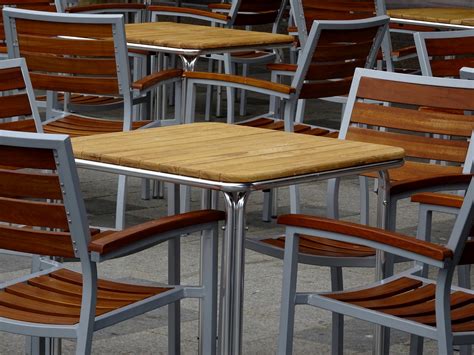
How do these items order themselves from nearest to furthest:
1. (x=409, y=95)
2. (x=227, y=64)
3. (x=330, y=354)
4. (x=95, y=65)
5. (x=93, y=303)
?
(x=93, y=303) < (x=409, y=95) < (x=330, y=354) < (x=95, y=65) < (x=227, y=64)

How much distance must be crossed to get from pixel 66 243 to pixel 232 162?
53 cm

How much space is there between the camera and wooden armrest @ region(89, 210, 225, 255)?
317 centimetres

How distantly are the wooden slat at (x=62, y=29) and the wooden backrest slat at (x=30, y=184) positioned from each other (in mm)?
2564

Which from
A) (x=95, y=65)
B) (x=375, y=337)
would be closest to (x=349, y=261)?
(x=375, y=337)

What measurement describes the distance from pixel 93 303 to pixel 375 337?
4.06 ft

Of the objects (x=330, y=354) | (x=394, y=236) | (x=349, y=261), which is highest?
(x=394, y=236)

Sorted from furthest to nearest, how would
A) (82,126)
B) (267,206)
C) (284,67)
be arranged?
(284,67)
(267,206)
(82,126)

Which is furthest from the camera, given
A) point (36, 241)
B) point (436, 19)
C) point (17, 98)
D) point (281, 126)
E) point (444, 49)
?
point (436, 19)

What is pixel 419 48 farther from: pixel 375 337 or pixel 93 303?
pixel 93 303

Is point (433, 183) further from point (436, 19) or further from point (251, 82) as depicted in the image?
point (436, 19)

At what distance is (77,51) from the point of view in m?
5.77

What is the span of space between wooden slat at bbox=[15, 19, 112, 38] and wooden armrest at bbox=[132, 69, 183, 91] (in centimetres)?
29

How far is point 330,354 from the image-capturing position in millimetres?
4723

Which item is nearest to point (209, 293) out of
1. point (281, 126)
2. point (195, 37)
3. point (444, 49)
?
point (444, 49)
